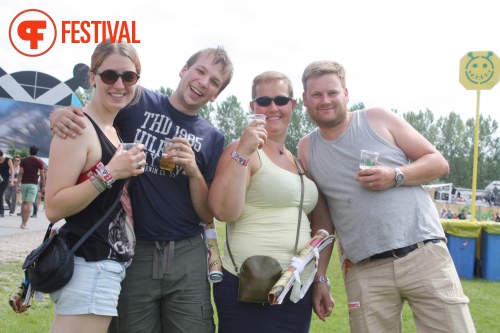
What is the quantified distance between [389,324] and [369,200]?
89cm

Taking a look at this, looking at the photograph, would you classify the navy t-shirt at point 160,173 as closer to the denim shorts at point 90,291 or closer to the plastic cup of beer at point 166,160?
the plastic cup of beer at point 166,160

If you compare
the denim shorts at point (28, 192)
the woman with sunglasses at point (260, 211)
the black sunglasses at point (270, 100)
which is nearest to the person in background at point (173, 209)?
the woman with sunglasses at point (260, 211)

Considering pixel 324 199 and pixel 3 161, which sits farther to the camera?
pixel 3 161

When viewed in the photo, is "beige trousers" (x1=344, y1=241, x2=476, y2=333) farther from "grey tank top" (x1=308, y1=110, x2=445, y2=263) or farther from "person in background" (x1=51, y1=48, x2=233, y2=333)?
"person in background" (x1=51, y1=48, x2=233, y2=333)

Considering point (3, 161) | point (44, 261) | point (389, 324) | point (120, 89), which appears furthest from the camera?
point (3, 161)

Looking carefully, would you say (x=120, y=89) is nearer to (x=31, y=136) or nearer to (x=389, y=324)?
(x=389, y=324)

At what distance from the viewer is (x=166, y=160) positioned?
2594 mm

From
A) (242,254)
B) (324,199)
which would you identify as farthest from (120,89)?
(324,199)

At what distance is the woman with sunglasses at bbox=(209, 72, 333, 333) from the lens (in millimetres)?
2588

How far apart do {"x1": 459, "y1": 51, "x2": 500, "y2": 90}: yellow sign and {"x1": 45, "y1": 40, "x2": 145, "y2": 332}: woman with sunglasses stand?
8552 mm

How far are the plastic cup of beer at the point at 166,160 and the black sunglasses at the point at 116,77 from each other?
0.39 meters

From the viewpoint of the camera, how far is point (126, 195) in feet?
8.41

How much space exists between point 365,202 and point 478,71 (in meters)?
7.58

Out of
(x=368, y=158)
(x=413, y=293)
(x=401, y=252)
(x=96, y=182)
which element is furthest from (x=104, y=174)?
(x=413, y=293)
